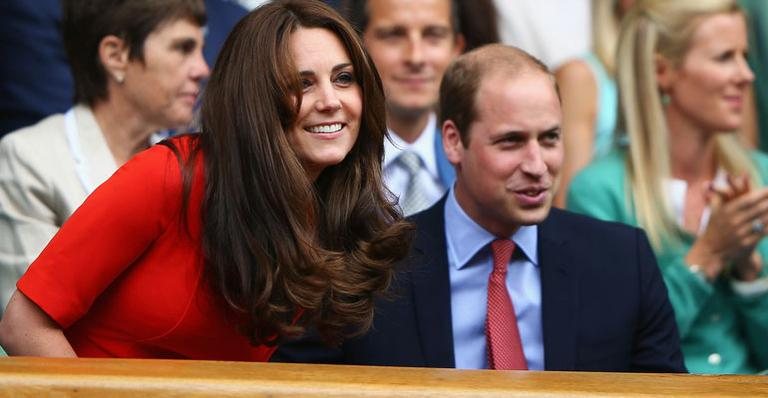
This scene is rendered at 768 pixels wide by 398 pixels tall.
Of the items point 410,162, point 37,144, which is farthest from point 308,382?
point 410,162

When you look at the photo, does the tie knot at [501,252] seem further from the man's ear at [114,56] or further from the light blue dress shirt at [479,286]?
the man's ear at [114,56]

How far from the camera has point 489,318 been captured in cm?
260

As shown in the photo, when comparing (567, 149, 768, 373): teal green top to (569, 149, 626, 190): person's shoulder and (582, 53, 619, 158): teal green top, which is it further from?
(582, 53, 619, 158): teal green top

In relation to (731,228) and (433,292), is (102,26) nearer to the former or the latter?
(433,292)

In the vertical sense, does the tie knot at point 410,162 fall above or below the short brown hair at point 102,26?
below

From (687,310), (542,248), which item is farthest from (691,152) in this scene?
(542,248)

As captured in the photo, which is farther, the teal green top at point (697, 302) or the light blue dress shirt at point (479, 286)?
the teal green top at point (697, 302)

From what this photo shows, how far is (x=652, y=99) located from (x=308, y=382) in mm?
2259

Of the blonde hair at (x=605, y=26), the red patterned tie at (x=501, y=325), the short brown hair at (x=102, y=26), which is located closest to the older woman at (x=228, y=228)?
the red patterned tie at (x=501, y=325)

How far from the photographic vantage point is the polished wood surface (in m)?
1.53

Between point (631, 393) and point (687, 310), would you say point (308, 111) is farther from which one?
point (687, 310)

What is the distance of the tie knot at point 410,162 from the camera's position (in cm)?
351

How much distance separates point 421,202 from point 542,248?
805mm

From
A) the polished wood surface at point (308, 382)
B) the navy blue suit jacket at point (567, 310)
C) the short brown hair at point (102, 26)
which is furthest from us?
the short brown hair at point (102, 26)
